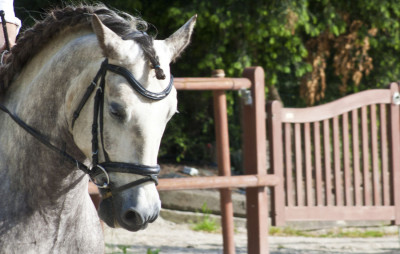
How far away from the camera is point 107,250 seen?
20.4ft

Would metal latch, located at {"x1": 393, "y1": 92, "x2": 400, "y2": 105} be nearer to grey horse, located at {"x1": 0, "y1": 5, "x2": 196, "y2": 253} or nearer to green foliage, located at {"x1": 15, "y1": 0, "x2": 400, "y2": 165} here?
green foliage, located at {"x1": 15, "y1": 0, "x2": 400, "y2": 165}

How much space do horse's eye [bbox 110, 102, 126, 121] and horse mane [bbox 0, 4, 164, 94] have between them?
368 millimetres

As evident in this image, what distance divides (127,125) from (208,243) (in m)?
5.12

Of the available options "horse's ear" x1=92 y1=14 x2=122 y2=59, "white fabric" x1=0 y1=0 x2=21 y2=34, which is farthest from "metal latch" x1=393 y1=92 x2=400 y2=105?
"horse's ear" x1=92 y1=14 x2=122 y2=59

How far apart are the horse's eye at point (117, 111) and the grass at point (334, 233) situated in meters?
6.07

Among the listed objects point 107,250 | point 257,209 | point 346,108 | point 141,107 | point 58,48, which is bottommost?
point 107,250

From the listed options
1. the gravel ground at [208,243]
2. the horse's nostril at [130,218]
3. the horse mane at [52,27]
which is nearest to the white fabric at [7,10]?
the horse mane at [52,27]

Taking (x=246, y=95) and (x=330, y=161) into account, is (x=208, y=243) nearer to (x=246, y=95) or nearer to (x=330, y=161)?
(x=330, y=161)

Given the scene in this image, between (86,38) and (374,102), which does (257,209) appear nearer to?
(374,102)

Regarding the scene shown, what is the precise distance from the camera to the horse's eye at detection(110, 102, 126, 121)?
268 cm

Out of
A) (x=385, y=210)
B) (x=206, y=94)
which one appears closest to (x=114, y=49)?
(x=385, y=210)

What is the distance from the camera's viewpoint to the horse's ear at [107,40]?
2666 mm

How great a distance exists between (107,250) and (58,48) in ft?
11.4

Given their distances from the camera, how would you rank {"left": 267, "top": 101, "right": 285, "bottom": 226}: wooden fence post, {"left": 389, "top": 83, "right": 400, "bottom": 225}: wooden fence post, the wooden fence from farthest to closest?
{"left": 389, "top": 83, "right": 400, "bottom": 225}: wooden fence post < {"left": 267, "top": 101, "right": 285, "bottom": 226}: wooden fence post < the wooden fence
